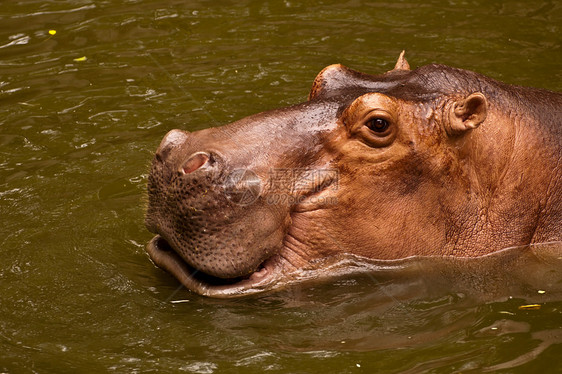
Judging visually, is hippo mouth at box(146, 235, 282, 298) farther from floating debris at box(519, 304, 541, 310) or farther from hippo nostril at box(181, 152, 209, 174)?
floating debris at box(519, 304, 541, 310)

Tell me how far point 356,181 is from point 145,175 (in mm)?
2632

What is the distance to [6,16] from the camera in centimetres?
1138

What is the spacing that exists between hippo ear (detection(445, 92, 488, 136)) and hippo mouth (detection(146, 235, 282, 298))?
58.1 inches

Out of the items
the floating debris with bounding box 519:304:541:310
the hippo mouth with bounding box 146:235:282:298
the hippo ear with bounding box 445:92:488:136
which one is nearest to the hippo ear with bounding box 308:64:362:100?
the hippo ear with bounding box 445:92:488:136

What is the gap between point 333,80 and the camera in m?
6.23

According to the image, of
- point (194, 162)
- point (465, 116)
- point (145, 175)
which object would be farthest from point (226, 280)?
point (145, 175)

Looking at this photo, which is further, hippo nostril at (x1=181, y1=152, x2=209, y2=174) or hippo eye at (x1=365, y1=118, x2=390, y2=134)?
hippo eye at (x1=365, y1=118, x2=390, y2=134)

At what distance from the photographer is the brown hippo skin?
5.58m

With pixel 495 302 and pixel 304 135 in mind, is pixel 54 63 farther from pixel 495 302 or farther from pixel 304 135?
pixel 495 302

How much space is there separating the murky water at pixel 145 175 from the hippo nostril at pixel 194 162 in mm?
947

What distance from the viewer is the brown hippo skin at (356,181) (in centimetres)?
558

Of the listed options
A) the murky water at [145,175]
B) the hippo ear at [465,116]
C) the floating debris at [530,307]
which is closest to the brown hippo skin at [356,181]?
the hippo ear at [465,116]

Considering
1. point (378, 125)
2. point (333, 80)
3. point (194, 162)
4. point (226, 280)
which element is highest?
point (333, 80)

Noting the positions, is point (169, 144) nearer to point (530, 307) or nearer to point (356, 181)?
point (356, 181)
